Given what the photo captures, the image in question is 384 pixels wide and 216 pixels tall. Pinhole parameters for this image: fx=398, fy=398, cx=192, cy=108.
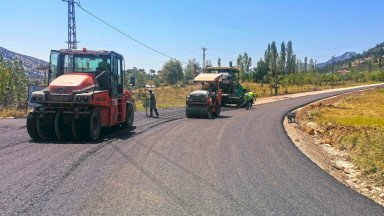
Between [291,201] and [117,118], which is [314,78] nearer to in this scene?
[117,118]

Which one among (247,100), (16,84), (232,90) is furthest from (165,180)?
(16,84)

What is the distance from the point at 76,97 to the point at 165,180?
580 cm

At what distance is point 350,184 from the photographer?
9.41 meters

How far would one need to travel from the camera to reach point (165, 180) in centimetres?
847

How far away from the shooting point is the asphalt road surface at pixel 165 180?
6770mm

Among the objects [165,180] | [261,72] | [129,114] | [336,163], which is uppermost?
[261,72]

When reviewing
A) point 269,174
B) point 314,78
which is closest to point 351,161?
point 269,174

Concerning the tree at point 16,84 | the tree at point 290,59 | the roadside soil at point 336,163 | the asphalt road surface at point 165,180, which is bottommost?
the roadside soil at point 336,163

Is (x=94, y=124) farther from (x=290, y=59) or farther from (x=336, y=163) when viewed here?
(x=290, y=59)

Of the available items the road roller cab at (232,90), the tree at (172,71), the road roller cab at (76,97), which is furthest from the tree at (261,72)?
the road roller cab at (76,97)

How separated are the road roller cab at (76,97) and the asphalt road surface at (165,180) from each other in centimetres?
72

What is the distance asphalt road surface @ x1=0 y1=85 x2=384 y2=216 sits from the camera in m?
6.77

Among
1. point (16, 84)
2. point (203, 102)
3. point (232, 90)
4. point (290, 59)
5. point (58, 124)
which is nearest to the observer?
point (58, 124)

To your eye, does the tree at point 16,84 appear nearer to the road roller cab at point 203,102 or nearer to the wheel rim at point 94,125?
the road roller cab at point 203,102
